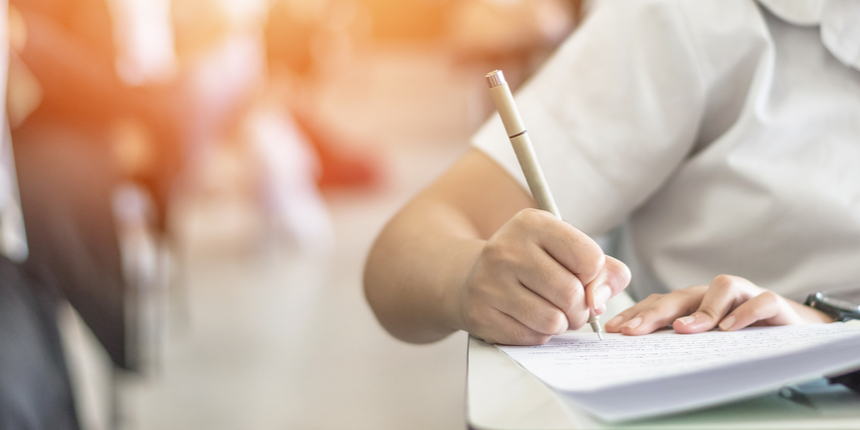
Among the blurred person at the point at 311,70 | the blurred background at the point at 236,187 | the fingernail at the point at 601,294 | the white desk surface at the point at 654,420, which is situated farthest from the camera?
the blurred person at the point at 311,70

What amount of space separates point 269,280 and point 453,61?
2.43 m

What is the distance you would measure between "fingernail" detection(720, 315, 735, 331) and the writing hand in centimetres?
9

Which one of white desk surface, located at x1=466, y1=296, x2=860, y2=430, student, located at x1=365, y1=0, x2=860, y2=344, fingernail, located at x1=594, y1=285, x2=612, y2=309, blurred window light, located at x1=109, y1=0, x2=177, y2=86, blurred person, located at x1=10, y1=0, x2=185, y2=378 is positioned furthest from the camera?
blurred window light, located at x1=109, y1=0, x2=177, y2=86

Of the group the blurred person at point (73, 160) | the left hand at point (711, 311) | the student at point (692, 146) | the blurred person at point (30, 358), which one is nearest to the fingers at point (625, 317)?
the left hand at point (711, 311)

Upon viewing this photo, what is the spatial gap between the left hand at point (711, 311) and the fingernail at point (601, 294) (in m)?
0.06

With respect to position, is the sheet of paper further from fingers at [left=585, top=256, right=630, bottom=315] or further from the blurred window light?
the blurred window light

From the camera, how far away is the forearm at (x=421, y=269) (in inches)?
13.8

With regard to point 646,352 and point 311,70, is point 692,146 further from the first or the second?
point 311,70

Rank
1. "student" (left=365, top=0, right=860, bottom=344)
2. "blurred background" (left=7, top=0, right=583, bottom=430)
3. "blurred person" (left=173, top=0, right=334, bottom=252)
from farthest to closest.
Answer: "blurred person" (left=173, top=0, right=334, bottom=252)
"blurred background" (left=7, top=0, right=583, bottom=430)
"student" (left=365, top=0, right=860, bottom=344)

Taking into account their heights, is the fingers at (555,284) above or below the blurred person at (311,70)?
above

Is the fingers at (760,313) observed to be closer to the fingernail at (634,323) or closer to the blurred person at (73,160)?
the fingernail at (634,323)

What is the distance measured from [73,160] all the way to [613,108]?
0.92 metres

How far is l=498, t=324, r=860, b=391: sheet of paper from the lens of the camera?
0.65 ft


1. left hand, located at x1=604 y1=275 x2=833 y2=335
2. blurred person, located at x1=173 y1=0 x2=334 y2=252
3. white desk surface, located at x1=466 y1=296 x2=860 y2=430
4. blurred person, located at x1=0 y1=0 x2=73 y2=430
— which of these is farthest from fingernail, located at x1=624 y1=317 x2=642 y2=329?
blurred person, located at x1=173 y1=0 x2=334 y2=252
